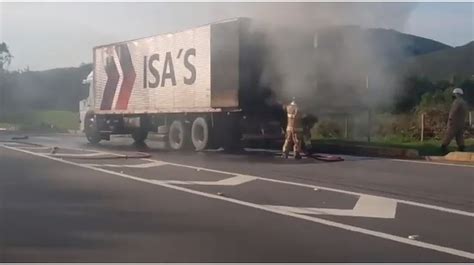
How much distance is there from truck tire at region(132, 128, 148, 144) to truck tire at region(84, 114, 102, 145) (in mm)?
1765

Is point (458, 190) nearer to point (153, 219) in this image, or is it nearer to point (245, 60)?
point (153, 219)

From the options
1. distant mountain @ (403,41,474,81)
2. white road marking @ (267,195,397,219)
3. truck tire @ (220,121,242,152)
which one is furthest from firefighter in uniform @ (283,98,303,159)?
distant mountain @ (403,41,474,81)

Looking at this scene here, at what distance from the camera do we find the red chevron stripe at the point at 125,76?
76.9ft

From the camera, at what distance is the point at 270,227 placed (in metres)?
7.71

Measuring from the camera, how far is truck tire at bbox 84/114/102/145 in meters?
25.8

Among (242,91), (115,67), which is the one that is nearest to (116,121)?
(115,67)

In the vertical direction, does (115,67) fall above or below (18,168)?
above

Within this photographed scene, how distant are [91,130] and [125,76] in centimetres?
322

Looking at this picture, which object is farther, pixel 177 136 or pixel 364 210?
pixel 177 136

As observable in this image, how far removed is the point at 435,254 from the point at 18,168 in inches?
389

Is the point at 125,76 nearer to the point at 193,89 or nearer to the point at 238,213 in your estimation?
the point at 193,89

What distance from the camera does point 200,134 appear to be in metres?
20.6

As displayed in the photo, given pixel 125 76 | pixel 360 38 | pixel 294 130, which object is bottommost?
pixel 294 130

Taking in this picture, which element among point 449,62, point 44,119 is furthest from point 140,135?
point 449,62
